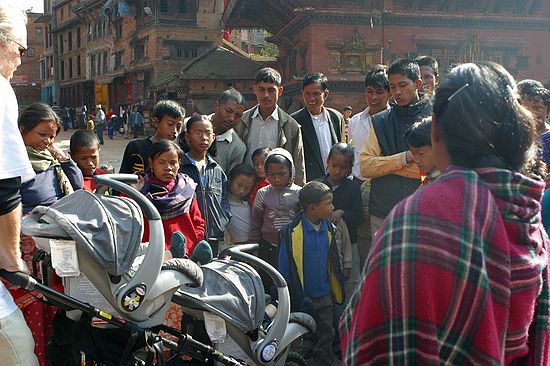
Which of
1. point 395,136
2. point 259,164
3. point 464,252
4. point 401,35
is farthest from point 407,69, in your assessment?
point 401,35

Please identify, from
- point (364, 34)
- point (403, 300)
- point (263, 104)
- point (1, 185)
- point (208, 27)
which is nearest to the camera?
point (403, 300)

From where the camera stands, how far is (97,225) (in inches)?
120

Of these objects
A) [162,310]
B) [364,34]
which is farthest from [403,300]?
[364,34]

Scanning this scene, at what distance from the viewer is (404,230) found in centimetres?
165

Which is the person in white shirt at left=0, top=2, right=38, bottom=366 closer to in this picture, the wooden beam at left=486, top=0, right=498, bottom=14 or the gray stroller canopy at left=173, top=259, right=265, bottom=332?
the gray stroller canopy at left=173, top=259, right=265, bottom=332

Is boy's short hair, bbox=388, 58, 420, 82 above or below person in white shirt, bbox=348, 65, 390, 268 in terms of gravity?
above

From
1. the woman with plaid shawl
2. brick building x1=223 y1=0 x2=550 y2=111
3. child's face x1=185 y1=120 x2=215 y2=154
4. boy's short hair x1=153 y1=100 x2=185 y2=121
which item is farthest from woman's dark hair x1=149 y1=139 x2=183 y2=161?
brick building x1=223 y1=0 x2=550 y2=111

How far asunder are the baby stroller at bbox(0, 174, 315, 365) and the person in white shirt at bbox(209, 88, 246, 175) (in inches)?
68.0

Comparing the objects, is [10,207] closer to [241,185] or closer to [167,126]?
[167,126]

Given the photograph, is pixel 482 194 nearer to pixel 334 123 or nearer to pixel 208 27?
pixel 334 123

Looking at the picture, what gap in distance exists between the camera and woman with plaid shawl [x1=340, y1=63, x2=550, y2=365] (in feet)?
5.33

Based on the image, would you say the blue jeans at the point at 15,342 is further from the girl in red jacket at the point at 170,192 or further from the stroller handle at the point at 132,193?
the girl in red jacket at the point at 170,192

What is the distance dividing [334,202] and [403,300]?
3.32 meters

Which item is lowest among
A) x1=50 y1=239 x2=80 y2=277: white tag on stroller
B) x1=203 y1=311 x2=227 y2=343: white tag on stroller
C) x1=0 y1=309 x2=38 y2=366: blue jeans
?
x1=203 y1=311 x2=227 y2=343: white tag on stroller
